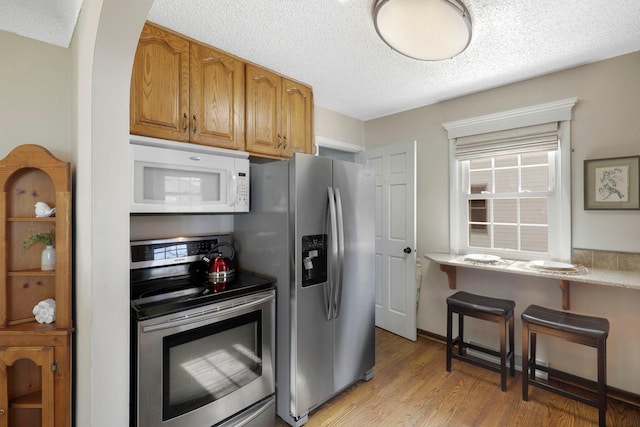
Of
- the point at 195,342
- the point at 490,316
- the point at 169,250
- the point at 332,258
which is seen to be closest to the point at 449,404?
the point at 490,316

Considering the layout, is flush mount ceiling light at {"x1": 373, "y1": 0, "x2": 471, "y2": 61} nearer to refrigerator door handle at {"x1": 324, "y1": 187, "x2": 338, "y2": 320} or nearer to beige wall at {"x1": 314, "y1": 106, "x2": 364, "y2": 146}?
refrigerator door handle at {"x1": 324, "y1": 187, "x2": 338, "y2": 320}

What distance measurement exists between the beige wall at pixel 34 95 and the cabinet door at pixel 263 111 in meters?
1.13

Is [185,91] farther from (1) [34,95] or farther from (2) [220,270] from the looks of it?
(2) [220,270]

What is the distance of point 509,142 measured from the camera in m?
2.59

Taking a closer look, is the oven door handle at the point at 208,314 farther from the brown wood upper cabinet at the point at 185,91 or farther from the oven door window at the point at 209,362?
the brown wood upper cabinet at the point at 185,91

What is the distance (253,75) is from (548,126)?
236cm

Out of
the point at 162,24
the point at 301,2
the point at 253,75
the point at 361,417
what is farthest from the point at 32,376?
the point at 301,2

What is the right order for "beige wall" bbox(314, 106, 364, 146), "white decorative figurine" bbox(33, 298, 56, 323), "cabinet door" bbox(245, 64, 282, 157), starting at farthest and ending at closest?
"beige wall" bbox(314, 106, 364, 146) → "cabinet door" bbox(245, 64, 282, 157) → "white decorative figurine" bbox(33, 298, 56, 323)

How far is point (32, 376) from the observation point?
5.83 ft

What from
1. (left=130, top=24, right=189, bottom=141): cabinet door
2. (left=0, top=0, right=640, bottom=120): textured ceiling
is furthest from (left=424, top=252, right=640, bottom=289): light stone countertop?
(left=130, top=24, right=189, bottom=141): cabinet door

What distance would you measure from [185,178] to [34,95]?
1.07m

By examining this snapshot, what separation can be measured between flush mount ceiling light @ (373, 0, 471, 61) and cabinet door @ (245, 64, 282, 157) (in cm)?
96

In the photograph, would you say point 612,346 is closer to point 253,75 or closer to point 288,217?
point 288,217

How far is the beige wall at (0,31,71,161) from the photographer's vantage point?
176cm
